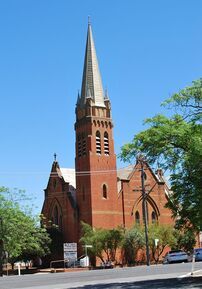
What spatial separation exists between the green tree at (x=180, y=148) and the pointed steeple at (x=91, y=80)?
164ft

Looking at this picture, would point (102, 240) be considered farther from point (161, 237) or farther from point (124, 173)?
point (124, 173)

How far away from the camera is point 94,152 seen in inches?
2653

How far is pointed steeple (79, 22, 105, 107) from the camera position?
229 ft

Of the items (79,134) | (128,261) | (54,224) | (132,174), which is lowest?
(128,261)

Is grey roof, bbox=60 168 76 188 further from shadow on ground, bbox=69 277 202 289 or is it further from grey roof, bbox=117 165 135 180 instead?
shadow on ground, bbox=69 277 202 289

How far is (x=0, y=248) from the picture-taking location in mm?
53281

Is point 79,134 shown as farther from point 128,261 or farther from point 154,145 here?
point 154,145

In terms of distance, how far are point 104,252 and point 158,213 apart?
465 inches

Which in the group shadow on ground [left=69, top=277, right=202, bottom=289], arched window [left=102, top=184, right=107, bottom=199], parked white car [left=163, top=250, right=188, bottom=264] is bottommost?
shadow on ground [left=69, top=277, right=202, bottom=289]

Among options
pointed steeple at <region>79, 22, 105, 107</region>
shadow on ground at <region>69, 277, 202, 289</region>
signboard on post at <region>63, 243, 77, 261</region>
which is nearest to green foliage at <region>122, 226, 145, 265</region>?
signboard on post at <region>63, 243, 77, 261</region>

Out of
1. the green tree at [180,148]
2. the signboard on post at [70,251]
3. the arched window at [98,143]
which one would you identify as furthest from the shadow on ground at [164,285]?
the arched window at [98,143]

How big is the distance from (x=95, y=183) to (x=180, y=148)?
47769 mm

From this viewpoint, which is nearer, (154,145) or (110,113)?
(154,145)

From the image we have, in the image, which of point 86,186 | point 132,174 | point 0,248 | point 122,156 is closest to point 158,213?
point 132,174
